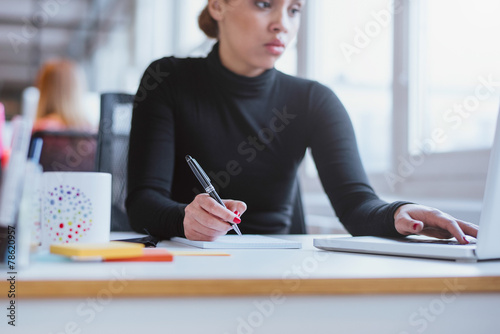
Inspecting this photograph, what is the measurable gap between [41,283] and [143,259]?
164 mm

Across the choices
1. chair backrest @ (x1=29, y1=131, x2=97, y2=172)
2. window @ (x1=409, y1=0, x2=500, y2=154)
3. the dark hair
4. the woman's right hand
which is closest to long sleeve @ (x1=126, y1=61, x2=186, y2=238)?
the woman's right hand

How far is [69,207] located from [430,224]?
1.88 ft

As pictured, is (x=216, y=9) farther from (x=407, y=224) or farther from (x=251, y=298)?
(x=251, y=298)

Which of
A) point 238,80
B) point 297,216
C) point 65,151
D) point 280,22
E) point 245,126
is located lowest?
point 297,216

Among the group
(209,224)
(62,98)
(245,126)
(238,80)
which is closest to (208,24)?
(238,80)

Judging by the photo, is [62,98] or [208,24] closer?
[208,24]

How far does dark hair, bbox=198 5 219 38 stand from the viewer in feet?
5.51

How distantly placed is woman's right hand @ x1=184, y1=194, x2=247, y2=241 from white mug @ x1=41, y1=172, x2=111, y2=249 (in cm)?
20

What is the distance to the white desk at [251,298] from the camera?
523 mm

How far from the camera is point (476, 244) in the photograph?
74 centimetres

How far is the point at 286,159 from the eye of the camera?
61.4 inches

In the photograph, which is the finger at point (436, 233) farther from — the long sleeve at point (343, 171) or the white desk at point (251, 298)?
the white desk at point (251, 298)

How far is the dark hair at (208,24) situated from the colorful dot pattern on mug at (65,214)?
1.02 m

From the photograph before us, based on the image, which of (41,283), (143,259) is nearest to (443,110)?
(143,259)
